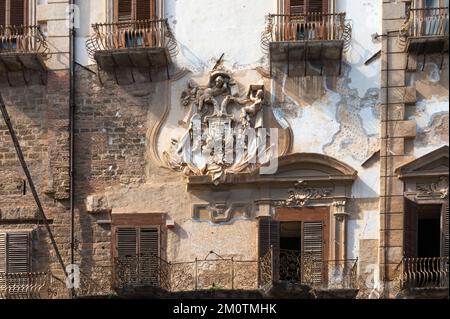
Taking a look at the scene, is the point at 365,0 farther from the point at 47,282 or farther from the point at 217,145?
the point at 47,282

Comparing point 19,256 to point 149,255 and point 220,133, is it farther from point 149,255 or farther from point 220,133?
point 220,133

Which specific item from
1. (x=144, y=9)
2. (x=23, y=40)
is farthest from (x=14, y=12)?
(x=144, y=9)

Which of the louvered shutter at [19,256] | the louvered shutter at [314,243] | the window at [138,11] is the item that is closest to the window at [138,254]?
the louvered shutter at [19,256]

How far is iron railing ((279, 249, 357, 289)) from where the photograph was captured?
44.2m

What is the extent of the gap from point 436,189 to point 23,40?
8.33 metres

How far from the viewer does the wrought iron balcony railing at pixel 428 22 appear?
146 feet

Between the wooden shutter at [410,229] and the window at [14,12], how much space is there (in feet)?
26.9

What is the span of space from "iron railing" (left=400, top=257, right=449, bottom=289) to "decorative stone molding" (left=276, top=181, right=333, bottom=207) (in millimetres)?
2033

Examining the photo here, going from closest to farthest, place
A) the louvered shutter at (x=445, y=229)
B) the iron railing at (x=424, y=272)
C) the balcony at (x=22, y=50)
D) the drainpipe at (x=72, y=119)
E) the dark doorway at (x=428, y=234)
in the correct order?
the iron railing at (x=424, y=272), the louvered shutter at (x=445, y=229), the dark doorway at (x=428, y=234), the drainpipe at (x=72, y=119), the balcony at (x=22, y=50)

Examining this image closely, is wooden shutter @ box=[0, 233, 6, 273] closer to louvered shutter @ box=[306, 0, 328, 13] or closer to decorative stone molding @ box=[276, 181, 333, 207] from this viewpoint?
decorative stone molding @ box=[276, 181, 333, 207]

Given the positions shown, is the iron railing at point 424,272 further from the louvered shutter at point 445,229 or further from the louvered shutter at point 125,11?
the louvered shutter at point 125,11

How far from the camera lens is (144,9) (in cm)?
4581

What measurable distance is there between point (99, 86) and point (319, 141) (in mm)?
4362

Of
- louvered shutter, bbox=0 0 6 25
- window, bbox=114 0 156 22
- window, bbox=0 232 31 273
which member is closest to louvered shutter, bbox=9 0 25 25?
louvered shutter, bbox=0 0 6 25
